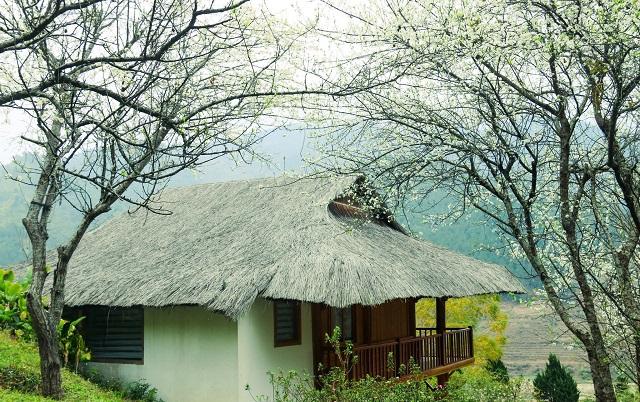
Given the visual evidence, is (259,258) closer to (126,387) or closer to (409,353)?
(126,387)

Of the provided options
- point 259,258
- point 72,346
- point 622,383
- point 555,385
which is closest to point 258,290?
point 259,258

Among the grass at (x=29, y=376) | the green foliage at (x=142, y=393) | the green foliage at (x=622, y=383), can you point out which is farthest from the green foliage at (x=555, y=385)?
the grass at (x=29, y=376)

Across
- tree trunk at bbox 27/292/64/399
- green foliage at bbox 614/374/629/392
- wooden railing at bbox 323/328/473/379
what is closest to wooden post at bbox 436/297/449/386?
wooden railing at bbox 323/328/473/379

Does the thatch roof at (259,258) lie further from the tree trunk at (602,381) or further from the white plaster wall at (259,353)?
the tree trunk at (602,381)

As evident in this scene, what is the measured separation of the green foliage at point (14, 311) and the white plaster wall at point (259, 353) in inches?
145

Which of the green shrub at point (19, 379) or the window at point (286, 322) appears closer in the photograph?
the green shrub at point (19, 379)

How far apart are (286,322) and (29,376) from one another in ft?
14.0

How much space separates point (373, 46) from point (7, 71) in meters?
3.63

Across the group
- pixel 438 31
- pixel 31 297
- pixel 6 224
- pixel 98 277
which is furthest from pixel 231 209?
pixel 6 224

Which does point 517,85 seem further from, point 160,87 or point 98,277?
point 98,277

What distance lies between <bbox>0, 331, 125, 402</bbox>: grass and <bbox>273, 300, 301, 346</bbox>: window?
264cm

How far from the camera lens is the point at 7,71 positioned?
7312mm

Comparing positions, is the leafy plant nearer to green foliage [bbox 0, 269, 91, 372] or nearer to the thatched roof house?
green foliage [bbox 0, 269, 91, 372]

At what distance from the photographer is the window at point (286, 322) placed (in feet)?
39.3
